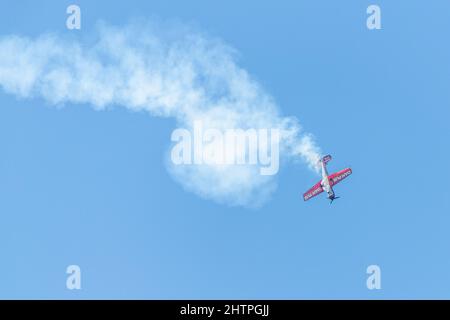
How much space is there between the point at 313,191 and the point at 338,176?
3101 mm

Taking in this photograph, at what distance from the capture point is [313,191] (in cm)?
8081

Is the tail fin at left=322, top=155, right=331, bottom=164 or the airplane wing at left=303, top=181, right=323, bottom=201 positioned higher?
the tail fin at left=322, top=155, right=331, bottom=164

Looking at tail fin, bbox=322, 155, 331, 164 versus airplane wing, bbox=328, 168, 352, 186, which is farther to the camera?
airplane wing, bbox=328, 168, 352, 186

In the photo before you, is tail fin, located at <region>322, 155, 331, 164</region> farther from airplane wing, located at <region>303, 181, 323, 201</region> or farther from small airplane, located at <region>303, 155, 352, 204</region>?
airplane wing, located at <region>303, 181, 323, 201</region>

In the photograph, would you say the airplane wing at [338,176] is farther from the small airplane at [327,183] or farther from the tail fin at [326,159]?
the tail fin at [326,159]

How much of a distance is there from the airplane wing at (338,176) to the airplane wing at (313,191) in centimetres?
156

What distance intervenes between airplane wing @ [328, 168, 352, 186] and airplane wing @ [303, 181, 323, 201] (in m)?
1.56

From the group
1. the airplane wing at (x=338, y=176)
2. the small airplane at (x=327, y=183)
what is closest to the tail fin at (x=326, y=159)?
the small airplane at (x=327, y=183)

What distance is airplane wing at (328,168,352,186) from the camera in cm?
7927

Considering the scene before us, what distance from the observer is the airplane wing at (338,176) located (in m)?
79.3

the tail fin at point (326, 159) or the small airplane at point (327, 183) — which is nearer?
the tail fin at point (326, 159)

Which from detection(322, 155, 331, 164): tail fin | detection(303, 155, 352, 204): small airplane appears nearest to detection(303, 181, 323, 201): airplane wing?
detection(303, 155, 352, 204): small airplane
